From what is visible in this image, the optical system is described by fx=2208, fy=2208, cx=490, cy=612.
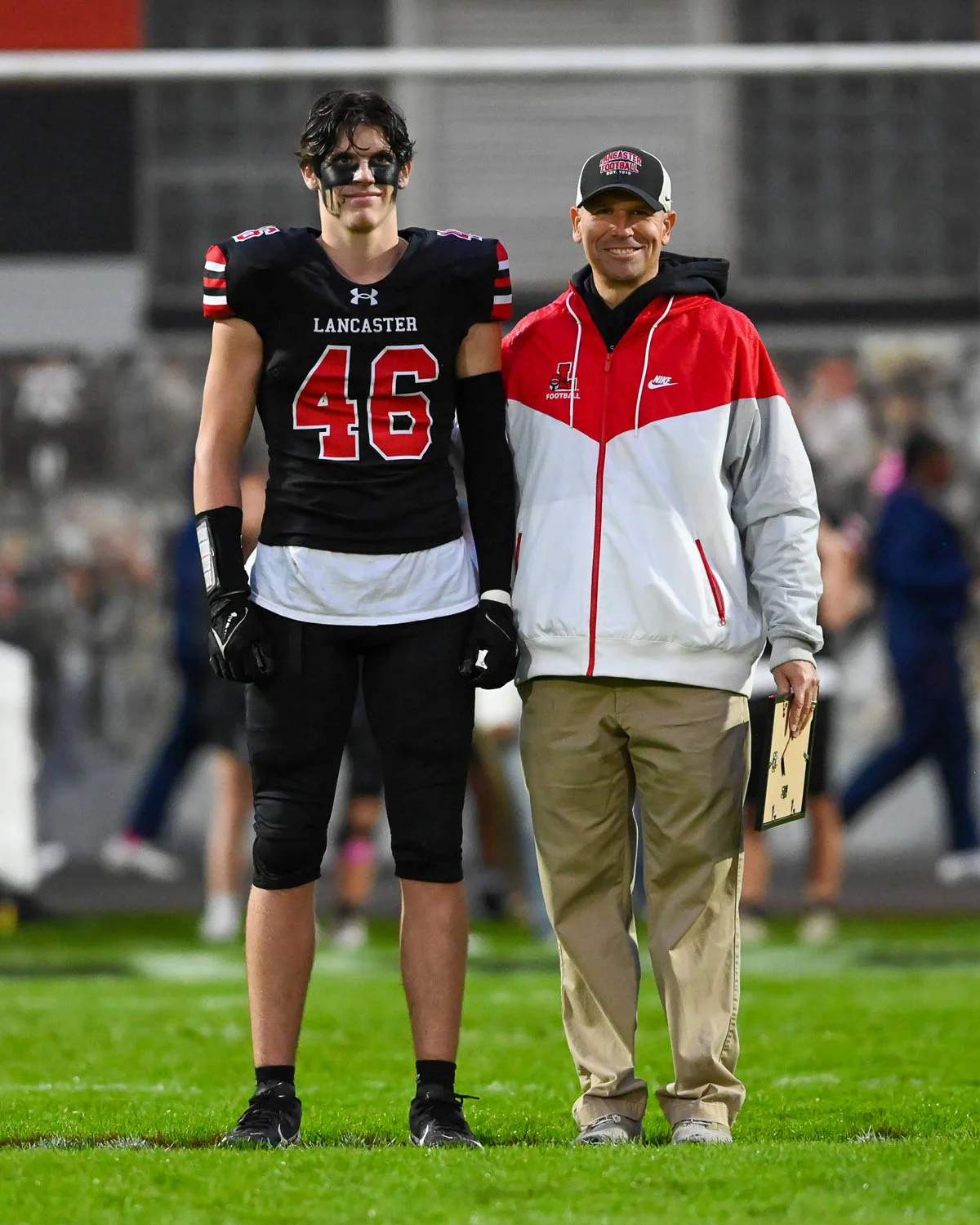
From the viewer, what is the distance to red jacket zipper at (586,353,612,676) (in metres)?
4.22

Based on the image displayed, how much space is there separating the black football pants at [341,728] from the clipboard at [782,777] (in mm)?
583

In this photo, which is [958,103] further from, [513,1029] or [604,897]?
[604,897]

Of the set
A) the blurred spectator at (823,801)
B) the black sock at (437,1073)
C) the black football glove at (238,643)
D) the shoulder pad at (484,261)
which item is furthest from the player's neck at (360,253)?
the blurred spectator at (823,801)

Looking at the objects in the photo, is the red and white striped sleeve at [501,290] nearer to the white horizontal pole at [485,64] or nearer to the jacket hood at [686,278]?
the jacket hood at [686,278]

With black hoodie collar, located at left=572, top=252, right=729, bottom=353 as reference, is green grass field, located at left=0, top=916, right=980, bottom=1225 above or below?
below

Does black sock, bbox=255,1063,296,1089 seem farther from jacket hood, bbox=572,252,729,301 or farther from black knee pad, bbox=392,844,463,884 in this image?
jacket hood, bbox=572,252,729,301

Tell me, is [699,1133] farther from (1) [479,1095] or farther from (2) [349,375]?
(2) [349,375]

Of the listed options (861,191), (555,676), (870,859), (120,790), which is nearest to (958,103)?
(861,191)

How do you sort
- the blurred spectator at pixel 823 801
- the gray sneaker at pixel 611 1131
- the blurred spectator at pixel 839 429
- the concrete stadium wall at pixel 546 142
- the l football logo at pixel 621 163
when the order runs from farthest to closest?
1. the concrete stadium wall at pixel 546 142
2. the blurred spectator at pixel 839 429
3. the blurred spectator at pixel 823 801
4. the l football logo at pixel 621 163
5. the gray sneaker at pixel 611 1131

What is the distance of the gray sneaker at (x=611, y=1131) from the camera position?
416cm

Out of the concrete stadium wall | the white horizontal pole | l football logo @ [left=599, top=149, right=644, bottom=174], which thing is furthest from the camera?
the concrete stadium wall

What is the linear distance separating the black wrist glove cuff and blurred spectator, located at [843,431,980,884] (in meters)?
5.62

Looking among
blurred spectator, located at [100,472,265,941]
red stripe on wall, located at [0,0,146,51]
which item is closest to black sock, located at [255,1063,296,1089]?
blurred spectator, located at [100,472,265,941]

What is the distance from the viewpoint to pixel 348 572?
412 centimetres
